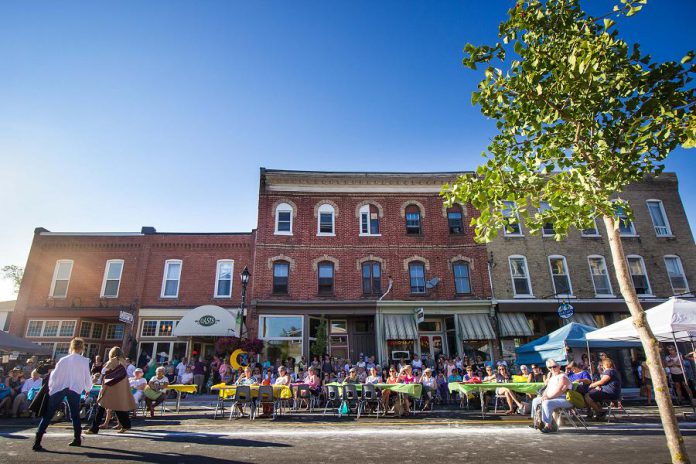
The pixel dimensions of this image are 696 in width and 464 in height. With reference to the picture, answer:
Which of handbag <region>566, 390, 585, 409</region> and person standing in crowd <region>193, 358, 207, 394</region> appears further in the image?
person standing in crowd <region>193, 358, 207, 394</region>

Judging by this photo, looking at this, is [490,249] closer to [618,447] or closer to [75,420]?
[618,447]

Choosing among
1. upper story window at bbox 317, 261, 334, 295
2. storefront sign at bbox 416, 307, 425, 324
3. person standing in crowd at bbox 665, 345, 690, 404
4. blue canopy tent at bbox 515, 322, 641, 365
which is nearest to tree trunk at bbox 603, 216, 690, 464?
blue canopy tent at bbox 515, 322, 641, 365

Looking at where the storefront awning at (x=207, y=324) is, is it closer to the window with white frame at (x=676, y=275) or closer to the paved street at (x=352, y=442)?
the paved street at (x=352, y=442)

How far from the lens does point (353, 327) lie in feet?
69.7

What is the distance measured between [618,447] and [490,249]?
632 inches

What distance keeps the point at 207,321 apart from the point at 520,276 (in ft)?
55.9

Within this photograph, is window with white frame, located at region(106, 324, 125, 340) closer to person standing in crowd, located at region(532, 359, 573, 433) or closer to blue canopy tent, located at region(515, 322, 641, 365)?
blue canopy tent, located at region(515, 322, 641, 365)

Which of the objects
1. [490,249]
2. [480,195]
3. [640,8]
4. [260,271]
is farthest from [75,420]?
[490,249]

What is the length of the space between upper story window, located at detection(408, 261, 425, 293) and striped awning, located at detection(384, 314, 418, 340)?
1585 millimetres

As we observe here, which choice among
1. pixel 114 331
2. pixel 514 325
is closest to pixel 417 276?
pixel 514 325

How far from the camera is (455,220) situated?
23.0 m

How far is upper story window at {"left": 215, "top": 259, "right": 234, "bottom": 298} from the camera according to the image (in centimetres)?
2158

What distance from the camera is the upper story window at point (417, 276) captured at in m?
21.4

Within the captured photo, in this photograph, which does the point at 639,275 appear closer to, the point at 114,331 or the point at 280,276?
the point at 280,276
